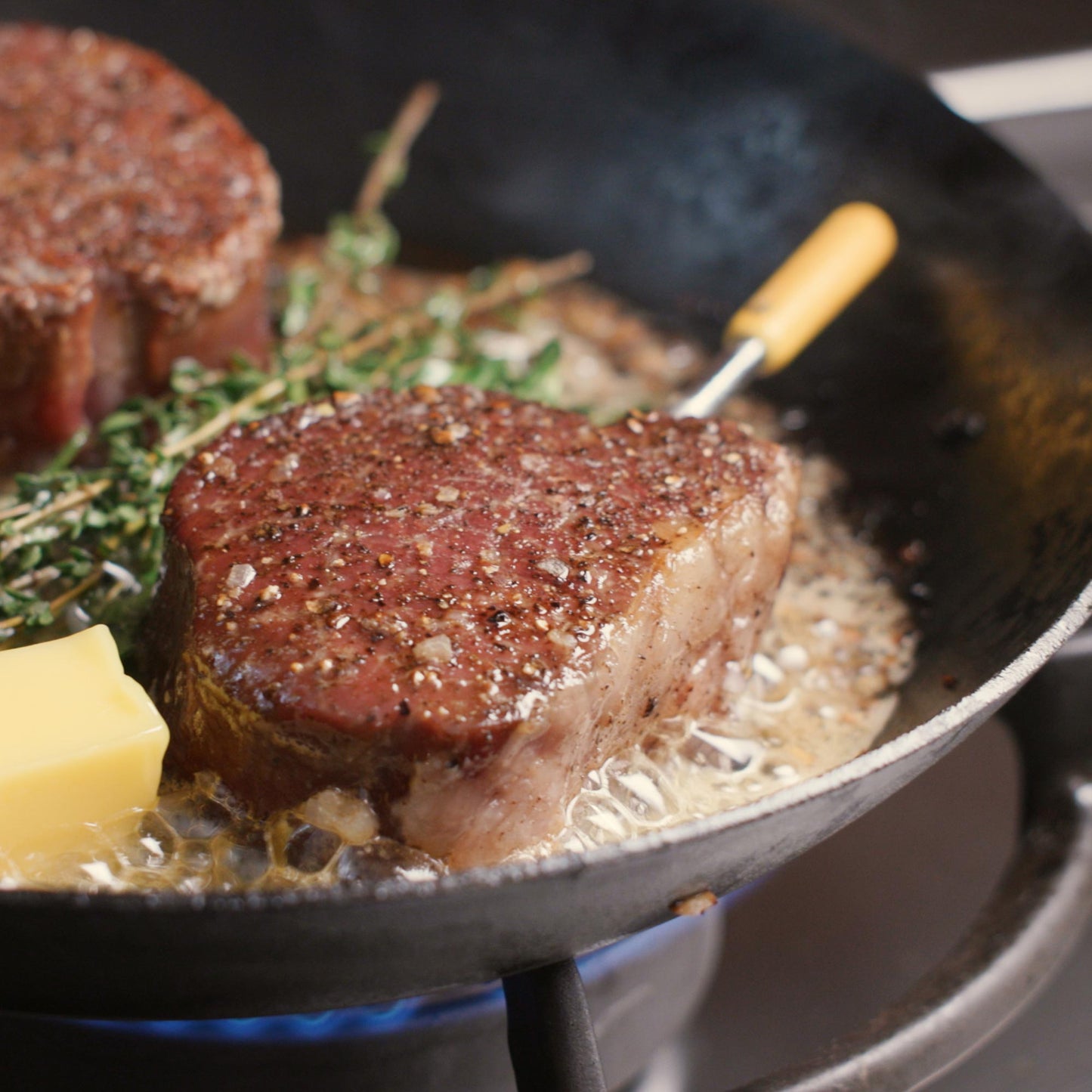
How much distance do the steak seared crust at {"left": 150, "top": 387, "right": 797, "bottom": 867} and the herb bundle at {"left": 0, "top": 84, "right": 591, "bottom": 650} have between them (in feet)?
0.63

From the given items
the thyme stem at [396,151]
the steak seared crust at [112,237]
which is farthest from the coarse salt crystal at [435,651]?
the thyme stem at [396,151]

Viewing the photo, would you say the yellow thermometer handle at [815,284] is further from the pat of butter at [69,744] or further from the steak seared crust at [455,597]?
the pat of butter at [69,744]

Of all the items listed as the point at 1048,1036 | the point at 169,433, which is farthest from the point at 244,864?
the point at 1048,1036

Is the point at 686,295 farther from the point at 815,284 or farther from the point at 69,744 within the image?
the point at 69,744

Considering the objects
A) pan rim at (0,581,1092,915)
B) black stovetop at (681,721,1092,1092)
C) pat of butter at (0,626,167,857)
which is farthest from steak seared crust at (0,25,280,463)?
black stovetop at (681,721,1092,1092)

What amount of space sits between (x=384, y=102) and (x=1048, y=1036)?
204cm

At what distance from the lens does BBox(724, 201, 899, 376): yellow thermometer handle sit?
186 cm

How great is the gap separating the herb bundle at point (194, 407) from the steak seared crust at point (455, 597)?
191 mm

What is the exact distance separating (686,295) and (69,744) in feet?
5.11

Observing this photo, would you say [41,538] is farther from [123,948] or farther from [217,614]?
[123,948]

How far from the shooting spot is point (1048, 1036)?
172 cm

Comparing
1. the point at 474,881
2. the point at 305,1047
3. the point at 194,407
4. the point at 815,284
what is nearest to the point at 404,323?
the point at 194,407

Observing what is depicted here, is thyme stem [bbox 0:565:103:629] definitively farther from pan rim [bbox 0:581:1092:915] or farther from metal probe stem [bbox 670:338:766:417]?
metal probe stem [bbox 670:338:766:417]

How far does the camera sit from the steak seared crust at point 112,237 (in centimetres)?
173
